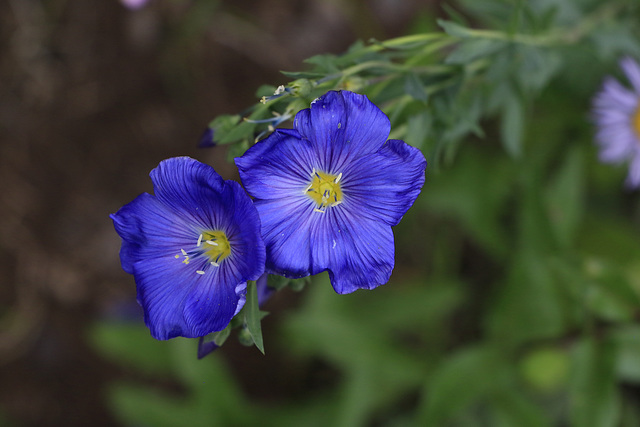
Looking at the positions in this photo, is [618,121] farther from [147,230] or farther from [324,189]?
[147,230]

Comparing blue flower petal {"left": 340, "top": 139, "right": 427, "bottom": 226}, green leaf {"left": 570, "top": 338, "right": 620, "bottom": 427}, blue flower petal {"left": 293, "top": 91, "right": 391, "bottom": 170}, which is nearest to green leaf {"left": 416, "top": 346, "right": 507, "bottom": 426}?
green leaf {"left": 570, "top": 338, "right": 620, "bottom": 427}

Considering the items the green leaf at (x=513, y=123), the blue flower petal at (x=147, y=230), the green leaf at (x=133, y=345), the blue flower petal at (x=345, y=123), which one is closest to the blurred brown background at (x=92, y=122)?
the green leaf at (x=133, y=345)

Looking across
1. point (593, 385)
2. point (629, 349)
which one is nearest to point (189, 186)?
point (593, 385)

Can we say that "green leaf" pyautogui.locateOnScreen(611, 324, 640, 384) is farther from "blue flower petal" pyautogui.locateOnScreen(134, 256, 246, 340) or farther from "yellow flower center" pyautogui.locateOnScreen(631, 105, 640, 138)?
"blue flower petal" pyautogui.locateOnScreen(134, 256, 246, 340)

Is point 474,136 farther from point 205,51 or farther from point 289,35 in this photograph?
point 205,51

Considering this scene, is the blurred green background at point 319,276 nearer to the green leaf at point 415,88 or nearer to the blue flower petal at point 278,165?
the green leaf at point 415,88
